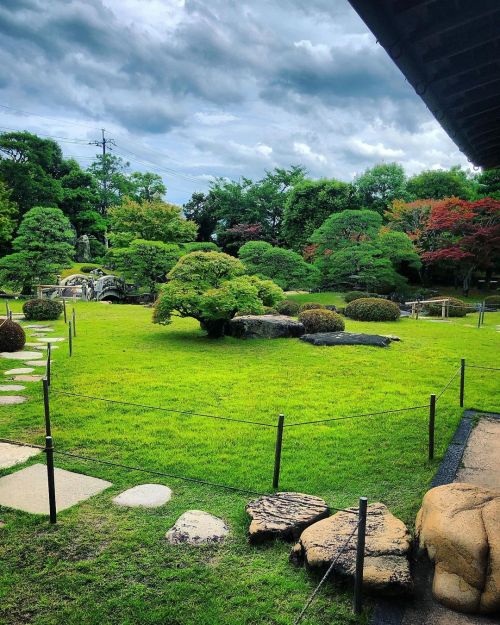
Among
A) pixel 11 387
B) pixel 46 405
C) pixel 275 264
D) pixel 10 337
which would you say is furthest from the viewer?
pixel 275 264

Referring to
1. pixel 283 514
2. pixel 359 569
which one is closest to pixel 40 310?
pixel 283 514

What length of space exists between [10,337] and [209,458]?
7.57 metres

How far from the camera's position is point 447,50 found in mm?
2627

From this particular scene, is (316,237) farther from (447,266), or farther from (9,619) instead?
(9,619)

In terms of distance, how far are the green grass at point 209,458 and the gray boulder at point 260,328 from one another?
5.59 ft

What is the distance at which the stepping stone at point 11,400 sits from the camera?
6714 millimetres

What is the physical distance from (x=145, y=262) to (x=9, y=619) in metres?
22.1

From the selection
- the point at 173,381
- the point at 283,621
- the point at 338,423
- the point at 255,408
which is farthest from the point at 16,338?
the point at 283,621

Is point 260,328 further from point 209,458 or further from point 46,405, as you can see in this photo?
point 46,405

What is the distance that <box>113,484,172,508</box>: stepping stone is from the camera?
158 inches

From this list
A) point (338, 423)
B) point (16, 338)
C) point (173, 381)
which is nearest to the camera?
point (338, 423)

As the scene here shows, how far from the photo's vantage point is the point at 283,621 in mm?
2680

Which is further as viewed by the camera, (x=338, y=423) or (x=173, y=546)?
(x=338, y=423)


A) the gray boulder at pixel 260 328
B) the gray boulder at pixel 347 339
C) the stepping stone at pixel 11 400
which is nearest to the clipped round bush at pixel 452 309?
the gray boulder at pixel 347 339
